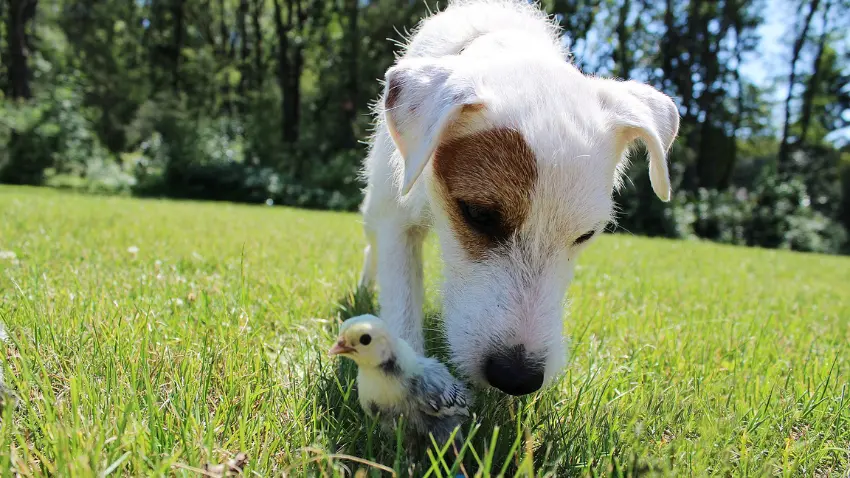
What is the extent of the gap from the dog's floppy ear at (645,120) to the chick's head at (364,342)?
136 cm

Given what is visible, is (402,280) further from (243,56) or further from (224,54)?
(224,54)

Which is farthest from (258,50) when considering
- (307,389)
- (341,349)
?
(341,349)

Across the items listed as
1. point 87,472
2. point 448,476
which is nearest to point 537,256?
point 448,476

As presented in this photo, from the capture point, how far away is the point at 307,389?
71.9 inches

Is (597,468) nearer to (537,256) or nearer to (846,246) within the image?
(537,256)

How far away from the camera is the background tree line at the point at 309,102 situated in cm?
1673

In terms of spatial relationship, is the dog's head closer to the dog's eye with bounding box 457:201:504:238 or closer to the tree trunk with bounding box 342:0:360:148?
the dog's eye with bounding box 457:201:504:238

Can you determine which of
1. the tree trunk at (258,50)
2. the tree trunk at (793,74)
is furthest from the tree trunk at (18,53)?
the tree trunk at (793,74)

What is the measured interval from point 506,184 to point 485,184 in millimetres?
85

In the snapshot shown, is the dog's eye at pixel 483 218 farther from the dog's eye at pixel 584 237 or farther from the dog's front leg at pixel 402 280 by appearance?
the dog's front leg at pixel 402 280

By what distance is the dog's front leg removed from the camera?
2287 mm

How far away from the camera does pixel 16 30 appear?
56.0 ft

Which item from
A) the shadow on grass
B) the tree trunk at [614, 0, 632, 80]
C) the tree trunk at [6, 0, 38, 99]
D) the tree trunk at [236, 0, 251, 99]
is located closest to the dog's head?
the shadow on grass

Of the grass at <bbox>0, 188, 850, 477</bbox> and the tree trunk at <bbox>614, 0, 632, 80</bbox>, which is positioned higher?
the tree trunk at <bbox>614, 0, 632, 80</bbox>
